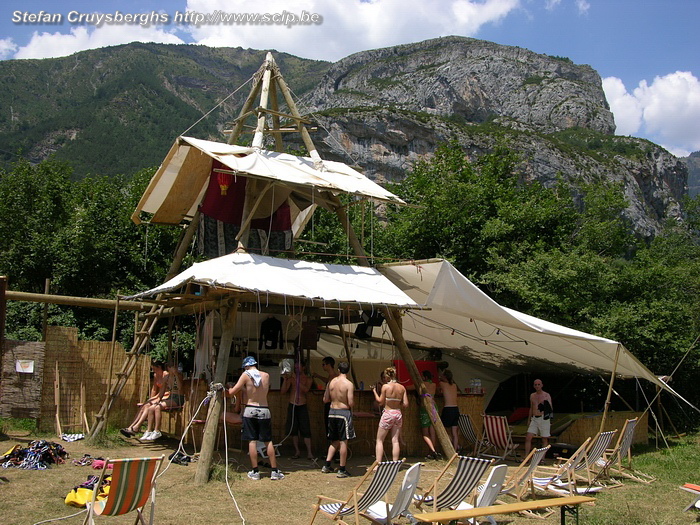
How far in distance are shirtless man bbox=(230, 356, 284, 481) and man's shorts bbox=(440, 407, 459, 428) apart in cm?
318

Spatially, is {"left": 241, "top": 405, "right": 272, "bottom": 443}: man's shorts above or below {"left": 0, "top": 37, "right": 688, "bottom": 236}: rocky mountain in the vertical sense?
below

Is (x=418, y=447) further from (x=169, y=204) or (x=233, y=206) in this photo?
(x=169, y=204)

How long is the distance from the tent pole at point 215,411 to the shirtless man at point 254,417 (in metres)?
0.34

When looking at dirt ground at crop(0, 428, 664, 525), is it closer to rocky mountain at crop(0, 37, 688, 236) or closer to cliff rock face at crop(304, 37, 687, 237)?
rocky mountain at crop(0, 37, 688, 236)

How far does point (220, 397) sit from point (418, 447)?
3.29 m

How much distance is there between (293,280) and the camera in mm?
7738

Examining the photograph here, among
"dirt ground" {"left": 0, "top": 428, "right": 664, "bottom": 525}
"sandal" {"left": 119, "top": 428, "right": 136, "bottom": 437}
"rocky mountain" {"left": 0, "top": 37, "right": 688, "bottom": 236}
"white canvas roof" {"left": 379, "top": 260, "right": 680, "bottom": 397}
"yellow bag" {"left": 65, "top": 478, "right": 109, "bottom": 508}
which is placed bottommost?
"sandal" {"left": 119, "top": 428, "right": 136, "bottom": 437}

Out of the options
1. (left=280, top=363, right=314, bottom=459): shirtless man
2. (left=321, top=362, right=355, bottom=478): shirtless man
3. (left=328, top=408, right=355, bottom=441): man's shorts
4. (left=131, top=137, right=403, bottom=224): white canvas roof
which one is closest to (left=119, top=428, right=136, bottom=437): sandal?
(left=280, top=363, right=314, bottom=459): shirtless man

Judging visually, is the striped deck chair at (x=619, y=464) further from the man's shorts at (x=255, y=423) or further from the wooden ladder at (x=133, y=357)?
the wooden ladder at (x=133, y=357)

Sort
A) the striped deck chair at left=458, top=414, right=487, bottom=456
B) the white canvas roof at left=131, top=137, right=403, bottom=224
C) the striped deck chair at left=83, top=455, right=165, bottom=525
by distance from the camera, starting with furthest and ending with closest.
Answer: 1. the striped deck chair at left=458, top=414, right=487, bottom=456
2. the white canvas roof at left=131, top=137, right=403, bottom=224
3. the striped deck chair at left=83, top=455, right=165, bottom=525

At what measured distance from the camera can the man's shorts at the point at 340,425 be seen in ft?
23.7

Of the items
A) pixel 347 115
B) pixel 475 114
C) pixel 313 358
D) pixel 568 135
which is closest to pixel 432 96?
pixel 475 114

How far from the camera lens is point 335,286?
8.01 m

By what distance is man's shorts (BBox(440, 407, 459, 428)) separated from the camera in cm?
923
